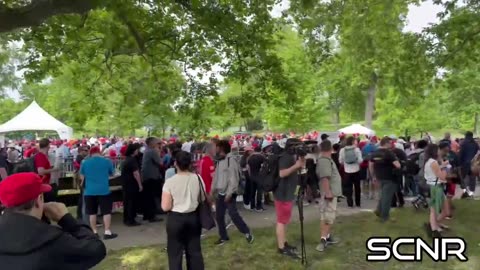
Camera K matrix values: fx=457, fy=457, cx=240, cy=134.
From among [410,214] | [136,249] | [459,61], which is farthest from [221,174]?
[459,61]

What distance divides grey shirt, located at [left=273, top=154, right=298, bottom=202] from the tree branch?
12.0ft

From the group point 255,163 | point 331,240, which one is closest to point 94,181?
point 255,163

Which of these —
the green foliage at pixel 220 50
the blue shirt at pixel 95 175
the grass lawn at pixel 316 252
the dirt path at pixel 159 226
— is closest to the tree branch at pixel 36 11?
the green foliage at pixel 220 50

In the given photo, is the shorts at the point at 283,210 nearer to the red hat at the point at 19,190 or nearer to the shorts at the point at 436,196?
the shorts at the point at 436,196

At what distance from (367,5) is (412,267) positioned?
7.63 meters

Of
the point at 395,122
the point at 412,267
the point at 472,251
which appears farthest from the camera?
the point at 395,122

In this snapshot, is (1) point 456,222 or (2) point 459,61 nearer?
(1) point 456,222

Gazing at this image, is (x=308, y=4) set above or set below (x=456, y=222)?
above

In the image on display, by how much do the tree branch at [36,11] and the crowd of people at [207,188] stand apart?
225cm

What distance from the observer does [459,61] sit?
11828mm

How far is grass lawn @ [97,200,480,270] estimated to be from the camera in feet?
22.9

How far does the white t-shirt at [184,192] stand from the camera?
536cm

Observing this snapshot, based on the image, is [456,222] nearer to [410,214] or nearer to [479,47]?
[410,214]

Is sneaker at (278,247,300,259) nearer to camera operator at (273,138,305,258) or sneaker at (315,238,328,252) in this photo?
camera operator at (273,138,305,258)
